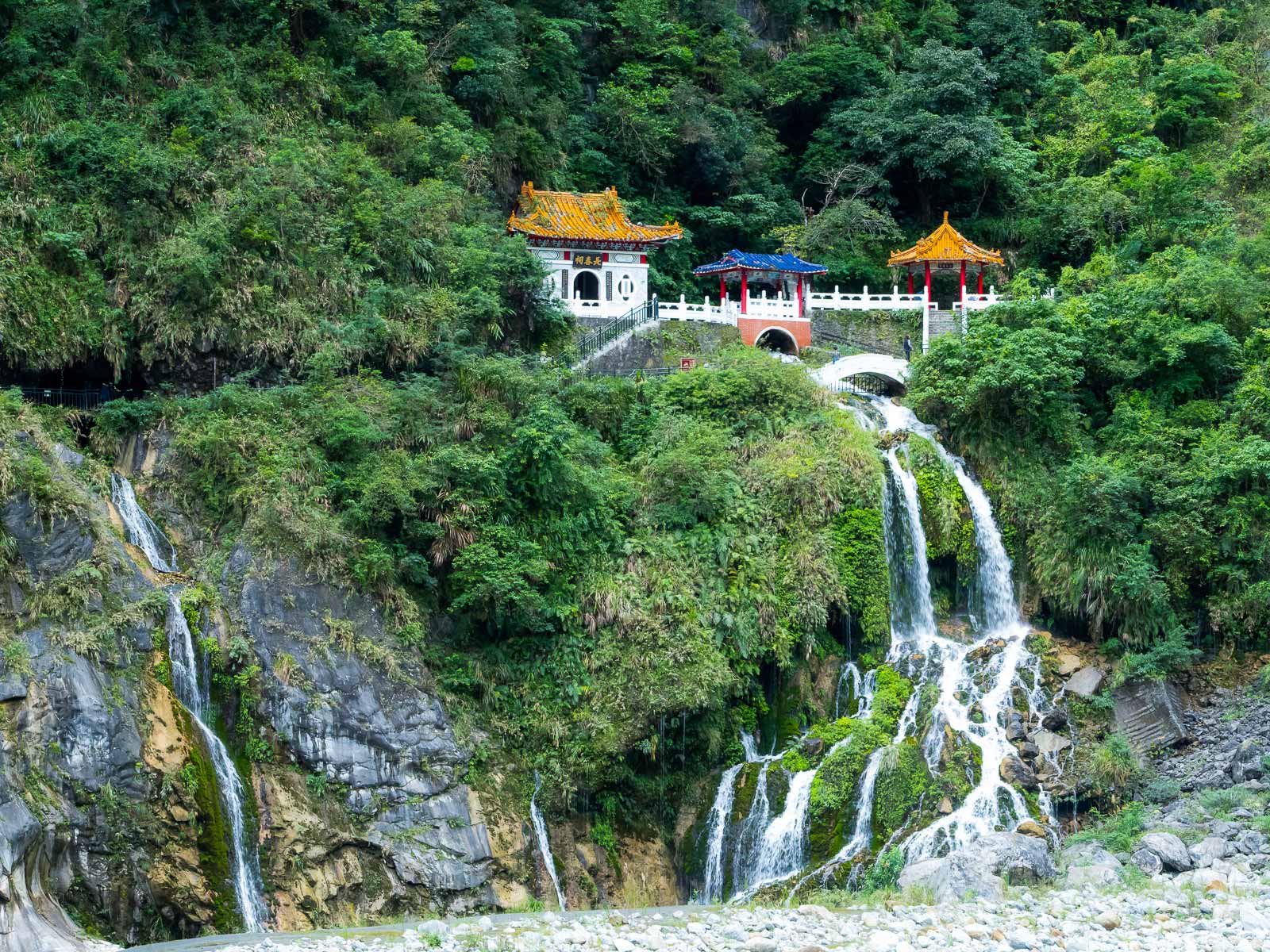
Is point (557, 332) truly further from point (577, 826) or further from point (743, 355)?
point (577, 826)

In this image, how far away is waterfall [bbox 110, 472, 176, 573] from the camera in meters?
21.5

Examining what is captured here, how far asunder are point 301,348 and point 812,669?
11.1 meters

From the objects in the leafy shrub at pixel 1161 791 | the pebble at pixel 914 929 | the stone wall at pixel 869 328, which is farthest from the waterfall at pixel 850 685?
the stone wall at pixel 869 328

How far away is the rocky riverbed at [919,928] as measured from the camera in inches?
583

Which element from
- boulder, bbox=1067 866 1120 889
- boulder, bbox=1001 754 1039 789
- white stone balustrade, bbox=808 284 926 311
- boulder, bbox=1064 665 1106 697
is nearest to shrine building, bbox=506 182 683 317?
white stone balustrade, bbox=808 284 926 311

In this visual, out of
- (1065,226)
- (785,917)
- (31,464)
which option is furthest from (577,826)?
(1065,226)

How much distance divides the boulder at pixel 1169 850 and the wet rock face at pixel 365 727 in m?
9.66

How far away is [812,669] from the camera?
2477 cm

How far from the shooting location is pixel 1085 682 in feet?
81.6

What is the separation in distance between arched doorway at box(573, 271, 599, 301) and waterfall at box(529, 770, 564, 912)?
14.4m

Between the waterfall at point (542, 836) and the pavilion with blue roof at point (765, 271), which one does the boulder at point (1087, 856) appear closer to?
the waterfall at point (542, 836)

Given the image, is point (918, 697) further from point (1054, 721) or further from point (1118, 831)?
point (1118, 831)

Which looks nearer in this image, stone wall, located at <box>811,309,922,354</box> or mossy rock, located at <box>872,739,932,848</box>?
mossy rock, located at <box>872,739,932,848</box>

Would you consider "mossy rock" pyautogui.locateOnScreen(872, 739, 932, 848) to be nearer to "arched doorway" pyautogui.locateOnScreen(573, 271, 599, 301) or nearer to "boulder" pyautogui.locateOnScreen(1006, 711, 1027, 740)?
"boulder" pyautogui.locateOnScreen(1006, 711, 1027, 740)
